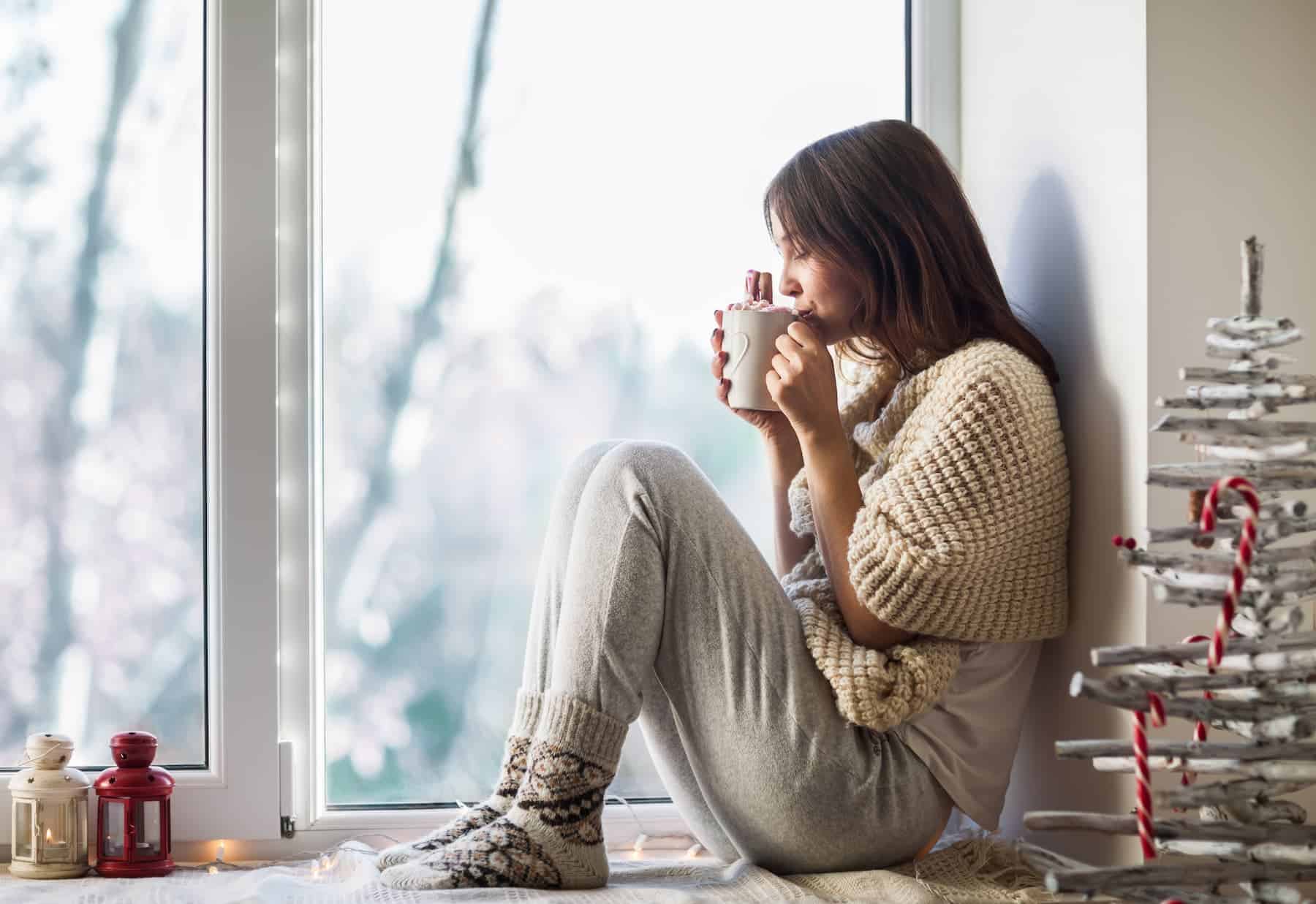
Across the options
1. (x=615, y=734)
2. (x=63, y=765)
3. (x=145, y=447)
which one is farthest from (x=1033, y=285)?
(x=63, y=765)

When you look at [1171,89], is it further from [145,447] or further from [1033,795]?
[145,447]

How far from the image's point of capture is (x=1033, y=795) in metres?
1.49

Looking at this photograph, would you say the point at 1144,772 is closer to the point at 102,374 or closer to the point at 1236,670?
the point at 1236,670

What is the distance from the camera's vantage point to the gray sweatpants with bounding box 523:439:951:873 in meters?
1.26

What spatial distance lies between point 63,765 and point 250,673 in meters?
0.23

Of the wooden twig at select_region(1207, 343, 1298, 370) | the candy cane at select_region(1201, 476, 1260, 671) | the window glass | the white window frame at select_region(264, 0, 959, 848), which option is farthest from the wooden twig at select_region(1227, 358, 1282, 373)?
the window glass

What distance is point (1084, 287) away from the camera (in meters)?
1.38

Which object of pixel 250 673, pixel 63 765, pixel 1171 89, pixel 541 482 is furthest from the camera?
pixel 541 482

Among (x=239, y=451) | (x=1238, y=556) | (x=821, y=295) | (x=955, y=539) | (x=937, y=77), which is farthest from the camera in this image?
(x=937, y=77)

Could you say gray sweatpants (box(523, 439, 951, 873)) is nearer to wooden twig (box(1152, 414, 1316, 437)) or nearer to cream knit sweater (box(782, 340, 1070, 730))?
cream knit sweater (box(782, 340, 1070, 730))

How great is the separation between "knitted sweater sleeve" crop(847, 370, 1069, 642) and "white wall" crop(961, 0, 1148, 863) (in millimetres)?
57

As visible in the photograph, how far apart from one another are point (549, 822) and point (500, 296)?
721 millimetres

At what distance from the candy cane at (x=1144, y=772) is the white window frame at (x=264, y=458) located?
827 mm

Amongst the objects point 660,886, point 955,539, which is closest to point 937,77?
point 955,539
